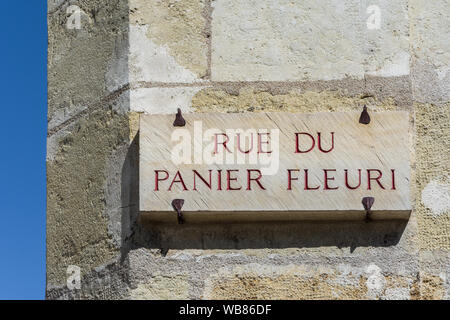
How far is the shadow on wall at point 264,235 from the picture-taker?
3406 millimetres

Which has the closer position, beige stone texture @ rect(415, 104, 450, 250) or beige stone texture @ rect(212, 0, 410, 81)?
beige stone texture @ rect(415, 104, 450, 250)

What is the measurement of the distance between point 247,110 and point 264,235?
1.28 ft

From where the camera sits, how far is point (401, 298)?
3340 millimetres

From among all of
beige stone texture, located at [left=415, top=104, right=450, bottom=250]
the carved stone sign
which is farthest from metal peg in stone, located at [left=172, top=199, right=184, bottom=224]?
beige stone texture, located at [left=415, top=104, right=450, bottom=250]

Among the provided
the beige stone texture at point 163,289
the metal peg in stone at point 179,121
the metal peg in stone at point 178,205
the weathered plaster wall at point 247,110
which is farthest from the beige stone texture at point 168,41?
the beige stone texture at point 163,289

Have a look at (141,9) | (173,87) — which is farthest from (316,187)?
(141,9)

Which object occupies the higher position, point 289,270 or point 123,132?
point 123,132

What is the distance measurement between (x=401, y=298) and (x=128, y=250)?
0.80 meters

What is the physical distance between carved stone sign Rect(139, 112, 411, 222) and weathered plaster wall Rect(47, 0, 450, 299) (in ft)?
0.22

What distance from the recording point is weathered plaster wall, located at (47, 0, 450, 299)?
11.1ft

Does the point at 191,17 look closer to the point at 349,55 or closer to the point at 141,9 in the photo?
the point at 141,9

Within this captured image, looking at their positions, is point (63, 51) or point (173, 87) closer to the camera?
point (173, 87)

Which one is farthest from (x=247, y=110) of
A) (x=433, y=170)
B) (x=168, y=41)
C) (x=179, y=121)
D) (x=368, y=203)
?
(x=433, y=170)

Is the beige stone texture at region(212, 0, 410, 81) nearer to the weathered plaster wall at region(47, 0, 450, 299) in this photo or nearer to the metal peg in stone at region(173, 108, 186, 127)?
the weathered plaster wall at region(47, 0, 450, 299)
